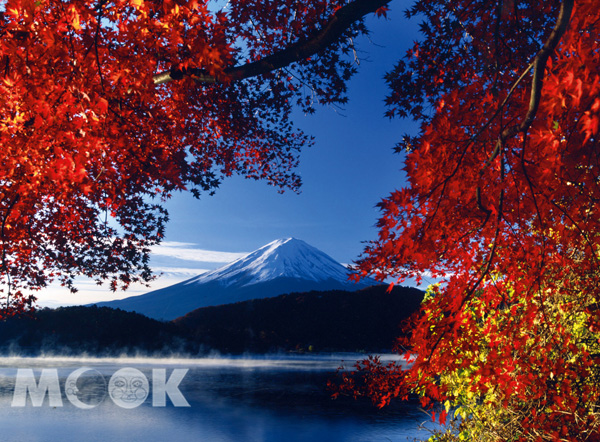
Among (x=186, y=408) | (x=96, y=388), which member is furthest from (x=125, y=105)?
(x=96, y=388)

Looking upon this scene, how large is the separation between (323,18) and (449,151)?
Result: 3943 millimetres

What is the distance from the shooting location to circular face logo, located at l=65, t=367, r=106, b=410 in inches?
700

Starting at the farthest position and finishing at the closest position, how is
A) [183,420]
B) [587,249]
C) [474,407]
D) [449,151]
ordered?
[183,420] < [474,407] < [587,249] < [449,151]

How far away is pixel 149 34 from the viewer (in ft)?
15.9

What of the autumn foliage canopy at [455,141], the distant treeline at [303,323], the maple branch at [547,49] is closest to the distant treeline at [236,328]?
the distant treeline at [303,323]

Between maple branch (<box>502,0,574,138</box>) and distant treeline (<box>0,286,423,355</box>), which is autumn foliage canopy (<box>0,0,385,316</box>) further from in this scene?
distant treeline (<box>0,286,423,355</box>)

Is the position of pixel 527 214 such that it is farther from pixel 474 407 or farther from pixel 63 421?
pixel 63 421

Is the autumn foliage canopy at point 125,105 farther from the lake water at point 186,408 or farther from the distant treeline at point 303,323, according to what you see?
the distant treeline at point 303,323

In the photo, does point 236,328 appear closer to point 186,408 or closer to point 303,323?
point 303,323

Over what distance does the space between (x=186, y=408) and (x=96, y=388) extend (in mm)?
6129

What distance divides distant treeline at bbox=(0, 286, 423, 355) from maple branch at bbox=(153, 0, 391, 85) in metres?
34.3

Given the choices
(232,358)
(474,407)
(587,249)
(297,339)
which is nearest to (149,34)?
(587,249)

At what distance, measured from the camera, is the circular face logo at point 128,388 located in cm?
1920

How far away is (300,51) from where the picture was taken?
4676 millimetres
